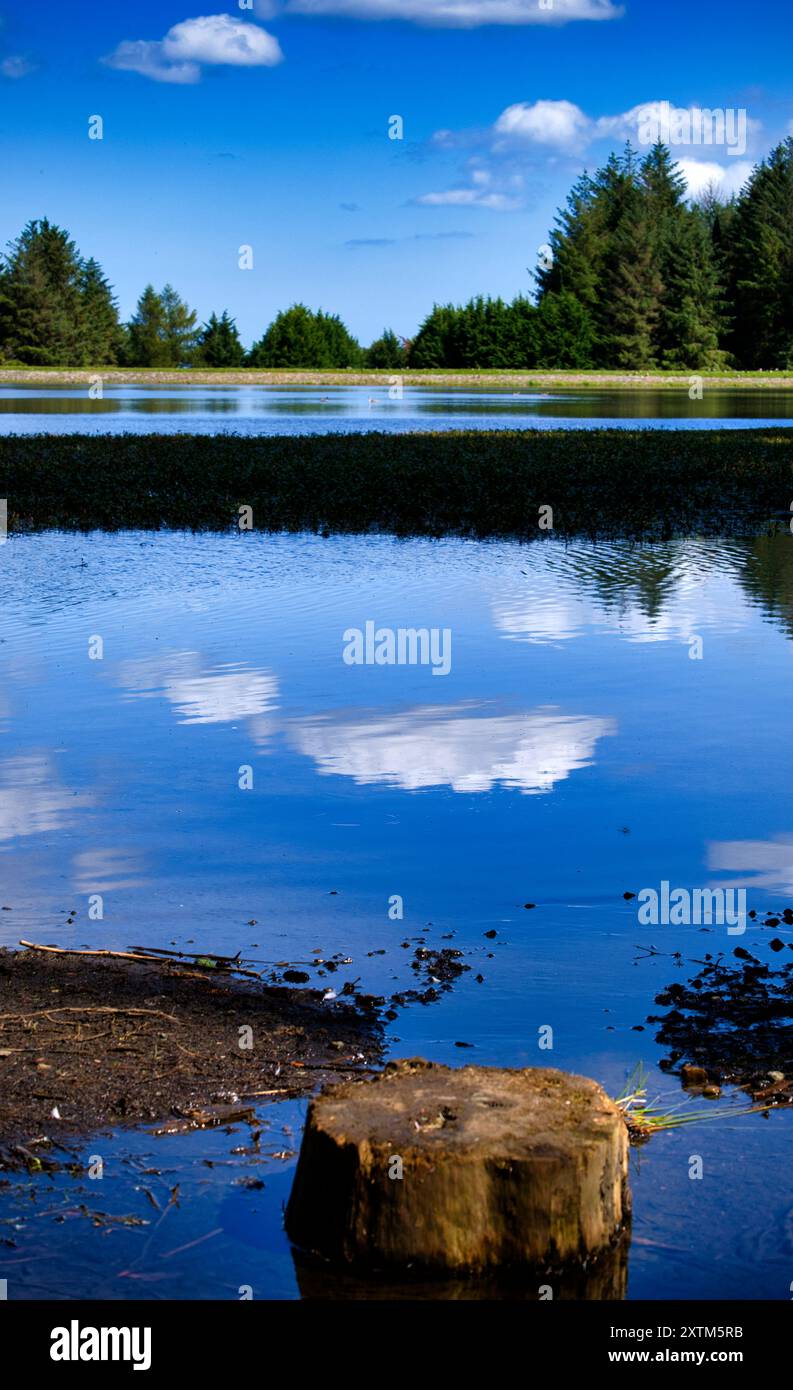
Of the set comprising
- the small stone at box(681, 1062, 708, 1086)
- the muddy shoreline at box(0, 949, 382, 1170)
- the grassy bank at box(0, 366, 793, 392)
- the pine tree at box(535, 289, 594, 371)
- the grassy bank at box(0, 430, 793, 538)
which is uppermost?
the pine tree at box(535, 289, 594, 371)

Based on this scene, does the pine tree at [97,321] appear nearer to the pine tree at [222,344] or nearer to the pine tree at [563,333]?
the pine tree at [222,344]

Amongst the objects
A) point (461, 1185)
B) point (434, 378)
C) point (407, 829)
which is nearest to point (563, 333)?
point (434, 378)

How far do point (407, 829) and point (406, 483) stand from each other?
23.6 meters

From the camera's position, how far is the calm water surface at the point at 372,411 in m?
54.8

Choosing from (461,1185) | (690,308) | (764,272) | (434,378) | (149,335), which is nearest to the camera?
(461,1185)

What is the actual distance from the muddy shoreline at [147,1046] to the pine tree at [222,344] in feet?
455

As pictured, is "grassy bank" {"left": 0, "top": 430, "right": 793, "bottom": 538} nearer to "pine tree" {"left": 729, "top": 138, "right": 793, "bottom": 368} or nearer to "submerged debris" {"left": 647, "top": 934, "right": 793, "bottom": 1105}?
"submerged debris" {"left": 647, "top": 934, "right": 793, "bottom": 1105}

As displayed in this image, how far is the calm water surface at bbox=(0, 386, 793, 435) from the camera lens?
54844 millimetres

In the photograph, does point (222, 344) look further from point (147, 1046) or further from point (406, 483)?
point (147, 1046)

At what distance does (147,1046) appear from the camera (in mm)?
6414

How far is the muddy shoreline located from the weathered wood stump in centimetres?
95

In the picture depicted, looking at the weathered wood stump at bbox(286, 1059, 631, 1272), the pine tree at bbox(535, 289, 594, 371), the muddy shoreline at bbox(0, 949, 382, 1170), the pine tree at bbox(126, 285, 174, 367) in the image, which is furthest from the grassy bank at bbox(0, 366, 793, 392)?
the weathered wood stump at bbox(286, 1059, 631, 1272)

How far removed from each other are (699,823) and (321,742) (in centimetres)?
303
